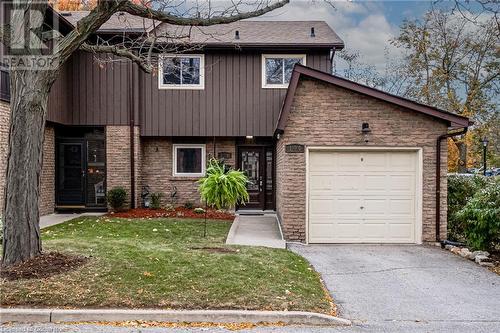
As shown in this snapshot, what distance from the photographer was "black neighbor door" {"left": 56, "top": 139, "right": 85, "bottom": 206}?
50.4ft

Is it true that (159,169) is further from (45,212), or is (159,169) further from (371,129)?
(371,129)

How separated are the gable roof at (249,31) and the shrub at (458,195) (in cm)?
606

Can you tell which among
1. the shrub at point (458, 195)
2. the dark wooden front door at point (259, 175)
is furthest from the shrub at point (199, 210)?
the shrub at point (458, 195)

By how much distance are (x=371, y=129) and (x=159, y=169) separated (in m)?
8.14

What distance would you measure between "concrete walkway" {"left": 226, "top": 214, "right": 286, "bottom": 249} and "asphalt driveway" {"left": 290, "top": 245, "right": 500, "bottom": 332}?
2.14ft

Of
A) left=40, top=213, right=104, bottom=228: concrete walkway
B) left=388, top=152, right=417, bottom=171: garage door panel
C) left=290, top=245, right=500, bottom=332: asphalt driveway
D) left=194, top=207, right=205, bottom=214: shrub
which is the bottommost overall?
left=290, top=245, right=500, bottom=332: asphalt driveway

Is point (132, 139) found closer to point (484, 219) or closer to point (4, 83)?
point (4, 83)

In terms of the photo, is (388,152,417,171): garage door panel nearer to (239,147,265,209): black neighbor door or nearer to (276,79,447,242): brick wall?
(276,79,447,242): brick wall

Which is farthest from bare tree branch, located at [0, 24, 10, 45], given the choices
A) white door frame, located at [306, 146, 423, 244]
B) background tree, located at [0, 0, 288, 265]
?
white door frame, located at [306, 146, 423, 244]

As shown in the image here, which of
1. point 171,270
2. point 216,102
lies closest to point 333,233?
point 171,270

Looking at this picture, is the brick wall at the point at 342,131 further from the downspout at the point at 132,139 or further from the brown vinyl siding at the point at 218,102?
the downspout at the point at 132,139

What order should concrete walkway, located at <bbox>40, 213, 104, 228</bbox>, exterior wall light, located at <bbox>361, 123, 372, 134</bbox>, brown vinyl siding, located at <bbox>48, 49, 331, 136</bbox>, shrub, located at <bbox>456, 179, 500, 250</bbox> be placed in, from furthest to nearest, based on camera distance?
brown vinyl siding, located at <bbox>48, 49, 331, 136</bbox> → concrete walkway, located at <bbox>40, 213, 104, 228</bbox> → exterior wall light, located at <bbox>361, 123, 372, 134</bbox> → shrub, located at <bbox>456, 179, 500, 250</bbox>

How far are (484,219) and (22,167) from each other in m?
8.57

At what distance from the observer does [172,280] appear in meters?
6.29
